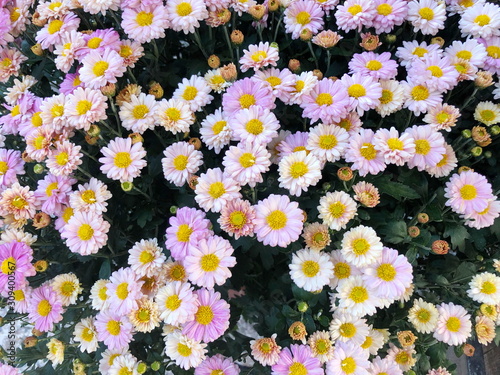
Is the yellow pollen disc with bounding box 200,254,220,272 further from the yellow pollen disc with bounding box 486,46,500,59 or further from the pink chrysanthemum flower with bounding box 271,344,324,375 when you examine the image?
the yellow pollen disc with bounding box 486,46,500,59

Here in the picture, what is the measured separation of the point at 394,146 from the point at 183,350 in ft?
2.29

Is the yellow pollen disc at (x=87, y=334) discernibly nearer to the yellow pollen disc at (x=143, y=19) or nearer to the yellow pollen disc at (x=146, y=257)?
the yellow pollen disc at (x=146, y=257)

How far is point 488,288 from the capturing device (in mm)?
1104

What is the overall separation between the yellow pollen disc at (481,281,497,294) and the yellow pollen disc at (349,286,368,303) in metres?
0.35

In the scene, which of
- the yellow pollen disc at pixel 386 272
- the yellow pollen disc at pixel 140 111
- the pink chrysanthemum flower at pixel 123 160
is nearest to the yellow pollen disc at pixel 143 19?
the yellow pollen disc at pixel 140 111

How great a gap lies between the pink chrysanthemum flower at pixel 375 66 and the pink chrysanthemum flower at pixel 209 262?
1.92ft

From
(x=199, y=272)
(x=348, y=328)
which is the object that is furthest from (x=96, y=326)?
(x=348, y=328)

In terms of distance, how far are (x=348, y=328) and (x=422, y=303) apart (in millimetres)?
238

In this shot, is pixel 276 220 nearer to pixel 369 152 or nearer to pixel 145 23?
pixel 369 152

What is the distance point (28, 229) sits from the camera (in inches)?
48.8

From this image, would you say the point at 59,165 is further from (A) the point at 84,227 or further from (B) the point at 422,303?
(B) the point at 422,303

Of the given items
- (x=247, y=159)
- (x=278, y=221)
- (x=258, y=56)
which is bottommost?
(x=278, y=221)

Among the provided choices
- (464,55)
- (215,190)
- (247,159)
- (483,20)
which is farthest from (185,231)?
(483,20)

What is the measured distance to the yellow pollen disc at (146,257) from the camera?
3.39 ft
